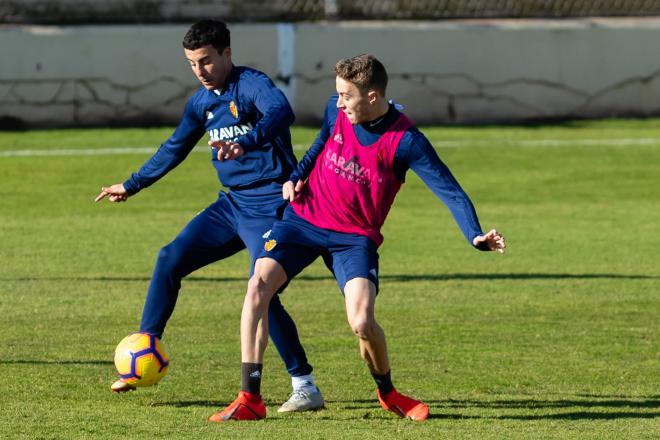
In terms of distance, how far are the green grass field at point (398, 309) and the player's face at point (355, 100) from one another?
5.11 ft

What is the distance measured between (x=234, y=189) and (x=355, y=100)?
122 cm

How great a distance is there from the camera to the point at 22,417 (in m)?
7.12

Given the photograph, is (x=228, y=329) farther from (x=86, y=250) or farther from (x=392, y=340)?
(x=86, y=250)

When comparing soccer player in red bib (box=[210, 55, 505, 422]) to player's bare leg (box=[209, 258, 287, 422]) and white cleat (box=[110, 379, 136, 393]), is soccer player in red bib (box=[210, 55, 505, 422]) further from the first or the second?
white cleat (box=[110, 379, 136, 393])

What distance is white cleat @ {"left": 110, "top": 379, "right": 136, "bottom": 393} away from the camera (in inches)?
305

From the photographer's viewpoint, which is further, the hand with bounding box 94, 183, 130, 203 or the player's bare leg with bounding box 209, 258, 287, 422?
the hand with bounding box 94, 183, 130, 203

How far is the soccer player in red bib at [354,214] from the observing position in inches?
277

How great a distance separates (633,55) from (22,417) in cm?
1753

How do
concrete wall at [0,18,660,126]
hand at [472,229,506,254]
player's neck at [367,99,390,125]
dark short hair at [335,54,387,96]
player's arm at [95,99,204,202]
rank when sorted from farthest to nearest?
concrete wall at [0,18,660,126] < player's arm at [95,99,204,202] < player's neck at [367,99,390,125] < dark short hair at [335,54,387,96] < hand at [472,229,506,254]

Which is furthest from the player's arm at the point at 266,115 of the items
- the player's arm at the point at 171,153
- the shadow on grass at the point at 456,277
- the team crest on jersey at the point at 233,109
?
the shadow on grass at the point at 456,277

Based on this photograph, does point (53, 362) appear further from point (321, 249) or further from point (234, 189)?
point (321, 249)

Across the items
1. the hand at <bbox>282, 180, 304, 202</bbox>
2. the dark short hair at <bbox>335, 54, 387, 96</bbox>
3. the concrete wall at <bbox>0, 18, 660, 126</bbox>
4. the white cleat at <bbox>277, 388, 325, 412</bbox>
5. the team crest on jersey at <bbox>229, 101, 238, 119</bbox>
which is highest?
the dark short hair at <bbox>335, 54, 387, 96</bbox>

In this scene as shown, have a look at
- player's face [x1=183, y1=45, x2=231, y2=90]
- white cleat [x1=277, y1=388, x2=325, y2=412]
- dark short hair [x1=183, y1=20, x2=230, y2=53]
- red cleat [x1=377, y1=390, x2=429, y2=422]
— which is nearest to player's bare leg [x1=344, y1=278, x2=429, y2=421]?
red cleat [x1=377, y1=390, x2=429, y2=422]

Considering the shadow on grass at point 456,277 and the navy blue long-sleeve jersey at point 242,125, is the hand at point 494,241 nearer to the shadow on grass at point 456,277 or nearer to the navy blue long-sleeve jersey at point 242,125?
the navy blue long-sleeve jersey at point 242,125
